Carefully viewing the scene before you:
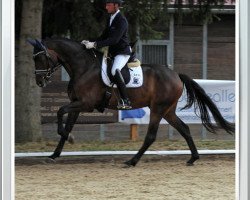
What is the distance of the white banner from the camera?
555 inches

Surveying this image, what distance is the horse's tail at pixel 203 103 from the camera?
1055 centimetres

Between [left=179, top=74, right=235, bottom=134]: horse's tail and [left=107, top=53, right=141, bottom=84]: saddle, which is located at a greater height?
[left=107, top=53, right=141, bottom=84]: saddle

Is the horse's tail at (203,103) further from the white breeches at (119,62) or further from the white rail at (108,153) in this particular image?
the white breeches at (119,62)

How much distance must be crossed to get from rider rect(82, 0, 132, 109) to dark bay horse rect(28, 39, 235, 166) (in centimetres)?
19

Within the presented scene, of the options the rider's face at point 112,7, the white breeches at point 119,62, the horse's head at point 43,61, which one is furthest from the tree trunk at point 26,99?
the rider's face at point 112,7

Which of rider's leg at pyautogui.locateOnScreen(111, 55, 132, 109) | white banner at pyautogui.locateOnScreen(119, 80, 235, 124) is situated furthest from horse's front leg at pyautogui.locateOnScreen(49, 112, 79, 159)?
white banner at pyautogui.locateOnScreen(119, 80, 235, 124)

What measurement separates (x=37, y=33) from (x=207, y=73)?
781 cm

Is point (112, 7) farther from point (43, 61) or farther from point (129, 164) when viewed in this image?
point (129, 164)

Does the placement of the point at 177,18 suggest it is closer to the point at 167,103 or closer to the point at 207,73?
the point at 167,103

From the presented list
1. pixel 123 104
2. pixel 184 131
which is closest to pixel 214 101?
pixel 184 131

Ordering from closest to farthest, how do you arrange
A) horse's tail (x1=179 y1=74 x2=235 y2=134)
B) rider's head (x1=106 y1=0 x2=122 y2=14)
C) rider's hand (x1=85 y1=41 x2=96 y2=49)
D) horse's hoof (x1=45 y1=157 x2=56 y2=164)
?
rider's head (x1=106 y1=0 x2=122 y2=14) → rider's hand (x1=85 y1=41 x2=96 y2=49) → horse's hoof (x1=45 y1=157 x2=56 y2=164) → horse's tail (x1=179 y1=74 x2=235 y2=134)

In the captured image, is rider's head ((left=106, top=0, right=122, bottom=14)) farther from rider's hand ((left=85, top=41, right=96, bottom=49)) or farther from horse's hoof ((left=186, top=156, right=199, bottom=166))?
horse's hoof ((left=186, top=156, right=199, bottom=166))

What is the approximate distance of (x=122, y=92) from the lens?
31.6ft

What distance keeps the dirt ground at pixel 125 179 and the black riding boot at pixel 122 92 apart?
2.93 ft
